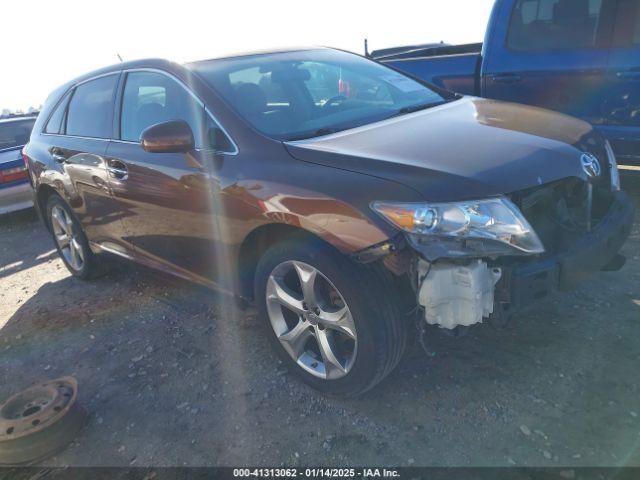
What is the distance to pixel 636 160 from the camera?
4.29m

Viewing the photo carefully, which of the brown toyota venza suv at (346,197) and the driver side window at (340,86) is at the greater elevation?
the driver side window at (340,86)

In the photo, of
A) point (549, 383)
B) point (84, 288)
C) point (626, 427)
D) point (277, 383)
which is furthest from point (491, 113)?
point (84, 288)

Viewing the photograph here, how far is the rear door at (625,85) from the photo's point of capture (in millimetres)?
4129

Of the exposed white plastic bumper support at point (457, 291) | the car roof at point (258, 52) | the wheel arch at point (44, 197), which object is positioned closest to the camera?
the exposed white plastic bumper support at point (457, 291)

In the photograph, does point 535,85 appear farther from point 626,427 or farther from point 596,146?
point 626,427

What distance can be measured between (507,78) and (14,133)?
7219 millimetres

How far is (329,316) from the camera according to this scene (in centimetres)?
243

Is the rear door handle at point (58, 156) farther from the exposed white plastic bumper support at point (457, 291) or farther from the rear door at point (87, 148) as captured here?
the exposed white plastic bumper support at point (457, 291)

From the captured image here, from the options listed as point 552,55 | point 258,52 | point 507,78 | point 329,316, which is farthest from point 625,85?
point 329,316

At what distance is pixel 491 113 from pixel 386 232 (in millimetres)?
1320

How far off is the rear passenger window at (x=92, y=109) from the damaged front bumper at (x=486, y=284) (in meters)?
2.62

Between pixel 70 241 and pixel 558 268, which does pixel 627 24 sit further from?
pixel 70 241

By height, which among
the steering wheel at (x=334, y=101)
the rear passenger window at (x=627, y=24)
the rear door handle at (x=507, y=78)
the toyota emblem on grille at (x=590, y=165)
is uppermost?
the rear passenger window at (x=627, y=24)

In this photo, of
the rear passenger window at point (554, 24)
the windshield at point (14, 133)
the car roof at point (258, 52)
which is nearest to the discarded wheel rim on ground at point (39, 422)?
the car roof at point (258, 52)
